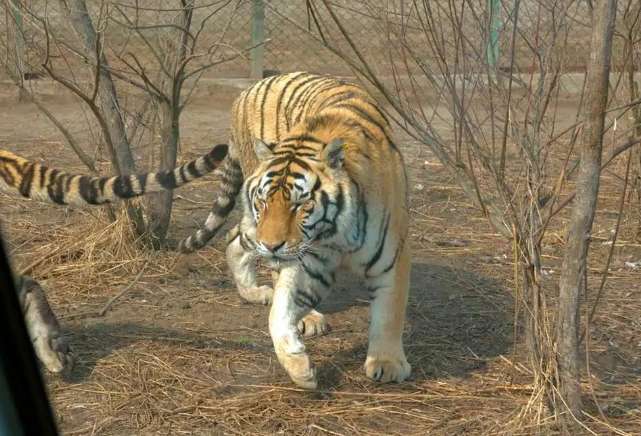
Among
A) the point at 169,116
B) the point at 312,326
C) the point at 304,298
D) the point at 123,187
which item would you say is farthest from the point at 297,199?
the point at 169,116

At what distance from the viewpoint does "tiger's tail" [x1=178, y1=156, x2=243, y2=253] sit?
6.75m

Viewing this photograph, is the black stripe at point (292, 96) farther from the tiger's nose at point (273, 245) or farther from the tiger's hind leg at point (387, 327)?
the tiger's nose at point (273, 245)

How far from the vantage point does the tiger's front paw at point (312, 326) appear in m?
5.93

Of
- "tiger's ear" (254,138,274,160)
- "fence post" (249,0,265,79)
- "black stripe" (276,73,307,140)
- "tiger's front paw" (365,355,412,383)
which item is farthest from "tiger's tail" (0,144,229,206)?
"fence post" (249,0,265,79)

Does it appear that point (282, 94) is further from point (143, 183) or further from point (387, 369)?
point (387, 369)

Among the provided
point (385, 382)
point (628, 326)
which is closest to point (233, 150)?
point (385, 382)

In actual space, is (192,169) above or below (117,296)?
above

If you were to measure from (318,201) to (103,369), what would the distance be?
1466mm

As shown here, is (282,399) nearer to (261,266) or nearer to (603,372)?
(603,372)

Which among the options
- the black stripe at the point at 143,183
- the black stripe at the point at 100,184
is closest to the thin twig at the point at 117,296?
the black stripe at the point at 100,184

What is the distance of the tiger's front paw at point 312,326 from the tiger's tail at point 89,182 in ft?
3.54

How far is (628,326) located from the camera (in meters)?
5.88

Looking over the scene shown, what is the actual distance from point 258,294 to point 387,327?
141 cm

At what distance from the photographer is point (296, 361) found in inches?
196
